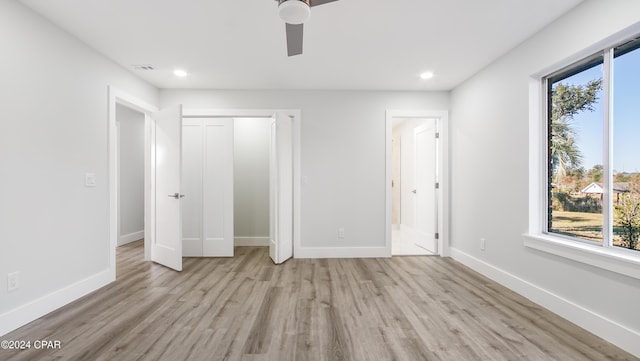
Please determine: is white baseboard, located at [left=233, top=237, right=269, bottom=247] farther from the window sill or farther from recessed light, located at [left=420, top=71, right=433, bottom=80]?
the window sill

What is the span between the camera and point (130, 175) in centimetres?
519

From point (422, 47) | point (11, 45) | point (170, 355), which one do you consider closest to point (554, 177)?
point (422, 47)

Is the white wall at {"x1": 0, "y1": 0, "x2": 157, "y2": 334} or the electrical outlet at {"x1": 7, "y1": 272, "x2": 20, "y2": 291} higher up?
the white wall at {"x1": 0, "y1": 0, "x2": 157, "y2": 334}

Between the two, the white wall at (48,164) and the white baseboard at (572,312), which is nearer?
the white baseboard at (572,312)

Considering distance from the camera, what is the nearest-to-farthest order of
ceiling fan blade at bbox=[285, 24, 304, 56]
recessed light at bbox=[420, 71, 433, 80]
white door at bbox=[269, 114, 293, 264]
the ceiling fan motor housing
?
1. the ceiling fan motor housing
2. ceiling fan blade at bbox=[285, 24, 304, 56]
3. recessed light at bbox=[420, 71, 433, 80]
4. white door at bbox=[269, 114, 293, 264]

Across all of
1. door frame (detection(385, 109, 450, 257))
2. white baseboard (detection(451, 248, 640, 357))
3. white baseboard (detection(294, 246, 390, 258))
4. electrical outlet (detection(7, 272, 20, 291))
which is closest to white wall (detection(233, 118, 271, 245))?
white baseboard (detection(294, 246, 390, 258))

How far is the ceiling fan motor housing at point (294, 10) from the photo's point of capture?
139 centimetres

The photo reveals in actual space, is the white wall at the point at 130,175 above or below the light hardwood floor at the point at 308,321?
above

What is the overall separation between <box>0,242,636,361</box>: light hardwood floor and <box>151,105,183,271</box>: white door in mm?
381

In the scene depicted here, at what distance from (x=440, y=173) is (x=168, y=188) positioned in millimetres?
3726

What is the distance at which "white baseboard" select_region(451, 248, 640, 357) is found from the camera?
181cm

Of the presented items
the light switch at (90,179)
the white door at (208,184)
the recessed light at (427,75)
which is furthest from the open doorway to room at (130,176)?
the recessed light at (427,75)

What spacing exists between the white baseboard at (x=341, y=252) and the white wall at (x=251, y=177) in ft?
3.87

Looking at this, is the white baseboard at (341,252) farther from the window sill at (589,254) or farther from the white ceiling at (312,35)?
the white ceiling at (312,35)
